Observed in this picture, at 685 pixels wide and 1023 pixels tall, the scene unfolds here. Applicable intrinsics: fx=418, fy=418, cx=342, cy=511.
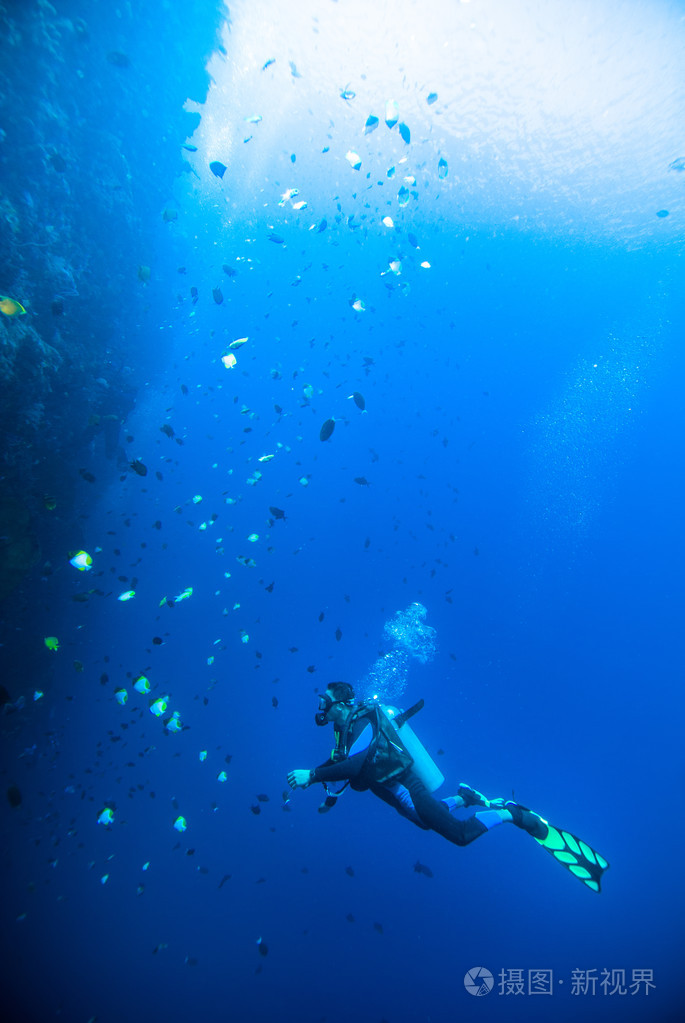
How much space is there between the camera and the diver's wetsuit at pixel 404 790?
15.5 feet

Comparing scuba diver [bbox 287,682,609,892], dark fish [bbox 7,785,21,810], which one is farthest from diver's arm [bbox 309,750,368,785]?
dark fish [bbox 7,785,21,810]

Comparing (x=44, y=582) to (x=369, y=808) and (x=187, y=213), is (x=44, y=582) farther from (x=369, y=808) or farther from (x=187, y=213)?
(x=369, y=808)

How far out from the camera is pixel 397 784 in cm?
532

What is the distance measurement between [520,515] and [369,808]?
68.6 ft

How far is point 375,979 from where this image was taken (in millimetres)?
16328

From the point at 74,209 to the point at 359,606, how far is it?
72.3 feet

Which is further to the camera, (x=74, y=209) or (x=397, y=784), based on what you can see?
(x=74, y=209)

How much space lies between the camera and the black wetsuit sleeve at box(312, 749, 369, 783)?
184 inches

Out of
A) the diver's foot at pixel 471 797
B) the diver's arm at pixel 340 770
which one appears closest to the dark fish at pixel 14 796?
the diver's arm at pixel 340 770

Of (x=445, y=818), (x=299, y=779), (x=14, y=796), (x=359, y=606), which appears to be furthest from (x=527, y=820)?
(x=359, y=606)

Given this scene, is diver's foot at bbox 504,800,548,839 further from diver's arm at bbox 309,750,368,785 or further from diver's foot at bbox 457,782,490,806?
diver's arm at bbox 309,750,368,785

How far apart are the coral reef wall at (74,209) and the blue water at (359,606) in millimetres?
787

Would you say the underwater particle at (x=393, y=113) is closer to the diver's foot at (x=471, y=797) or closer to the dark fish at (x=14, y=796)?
the diver's foot at (x=471, y=797)

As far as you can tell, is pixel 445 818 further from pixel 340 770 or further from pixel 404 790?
pixel 340 770
